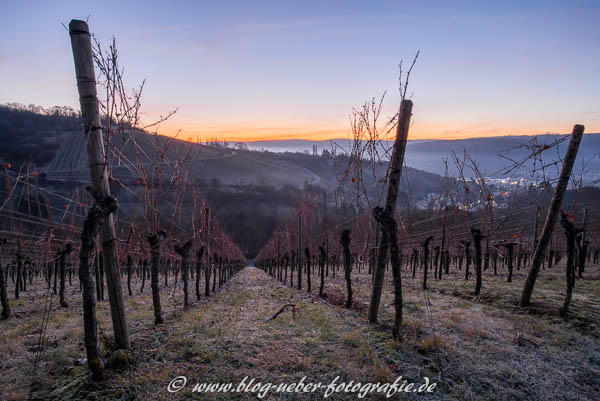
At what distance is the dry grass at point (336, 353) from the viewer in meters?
3.79

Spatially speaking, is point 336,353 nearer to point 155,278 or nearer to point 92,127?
point 155,278

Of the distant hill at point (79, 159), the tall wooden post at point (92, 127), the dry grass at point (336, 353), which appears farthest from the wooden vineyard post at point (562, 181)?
the distant hill at point (79, 159)

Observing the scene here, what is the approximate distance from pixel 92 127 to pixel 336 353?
455 cm

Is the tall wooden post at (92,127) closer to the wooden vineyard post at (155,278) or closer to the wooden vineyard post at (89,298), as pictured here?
the wooden vineyard post at (89,298)

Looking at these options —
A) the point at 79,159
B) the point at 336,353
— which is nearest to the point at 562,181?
the point at 336,353

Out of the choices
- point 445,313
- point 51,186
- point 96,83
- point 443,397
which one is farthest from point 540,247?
point 51,186

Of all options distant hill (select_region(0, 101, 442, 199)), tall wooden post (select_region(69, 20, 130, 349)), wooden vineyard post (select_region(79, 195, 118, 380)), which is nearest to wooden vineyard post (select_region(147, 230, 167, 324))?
tall wooden post (select_region(69, 20, 130, 349))

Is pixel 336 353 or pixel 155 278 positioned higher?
pixel 155 278

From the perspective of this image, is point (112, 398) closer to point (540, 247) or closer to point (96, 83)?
point (96, 83)

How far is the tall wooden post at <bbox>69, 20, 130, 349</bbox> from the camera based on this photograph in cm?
398

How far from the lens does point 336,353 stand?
4.62 m

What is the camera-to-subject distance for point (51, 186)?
7194cm

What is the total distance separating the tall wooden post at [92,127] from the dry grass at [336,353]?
1.12 m

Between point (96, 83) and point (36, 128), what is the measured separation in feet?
425
